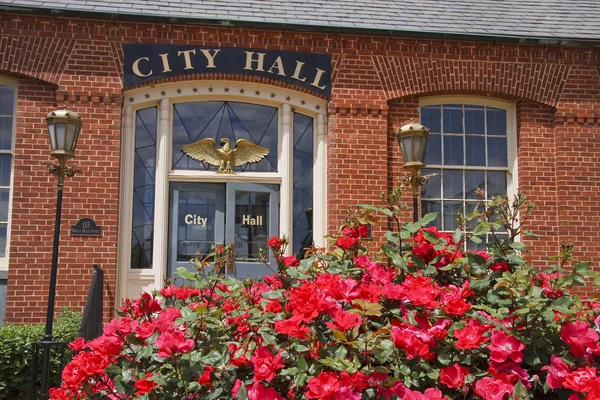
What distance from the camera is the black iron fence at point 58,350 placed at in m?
5.57

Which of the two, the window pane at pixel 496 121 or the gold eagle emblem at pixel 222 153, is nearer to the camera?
the gold eagle emblem at pixel 222 153

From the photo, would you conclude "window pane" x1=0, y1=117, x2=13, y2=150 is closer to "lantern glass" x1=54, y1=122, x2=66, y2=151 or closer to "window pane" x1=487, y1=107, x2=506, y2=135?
"lantern glass" x1=54, y1=122, x2=66, y2=151

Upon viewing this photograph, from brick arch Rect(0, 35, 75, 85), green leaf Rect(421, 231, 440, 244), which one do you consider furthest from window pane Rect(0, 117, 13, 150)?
green leaf Rect(421, 231, 440, 244)

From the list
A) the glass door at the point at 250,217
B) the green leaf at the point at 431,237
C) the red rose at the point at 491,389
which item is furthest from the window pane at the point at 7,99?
the red rose at the point at 491,389

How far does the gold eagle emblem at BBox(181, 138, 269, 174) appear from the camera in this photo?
8.58 metres

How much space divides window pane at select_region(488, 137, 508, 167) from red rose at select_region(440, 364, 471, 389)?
7.25m

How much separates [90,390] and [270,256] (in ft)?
20.1

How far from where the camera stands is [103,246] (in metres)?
8.02

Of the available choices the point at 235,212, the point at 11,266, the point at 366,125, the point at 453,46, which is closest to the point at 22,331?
the point at 11,266

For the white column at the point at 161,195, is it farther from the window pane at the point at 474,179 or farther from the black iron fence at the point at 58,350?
the window pane at the point at 474,179

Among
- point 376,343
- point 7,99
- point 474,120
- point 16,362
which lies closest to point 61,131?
point 16,362

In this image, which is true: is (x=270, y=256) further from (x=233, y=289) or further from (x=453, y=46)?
(x=233, y=289)

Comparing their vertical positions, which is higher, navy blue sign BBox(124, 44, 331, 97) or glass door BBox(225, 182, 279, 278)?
navy blue sign BBox(124, 44, 331, 97)

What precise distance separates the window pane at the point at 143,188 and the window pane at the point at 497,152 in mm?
4625
